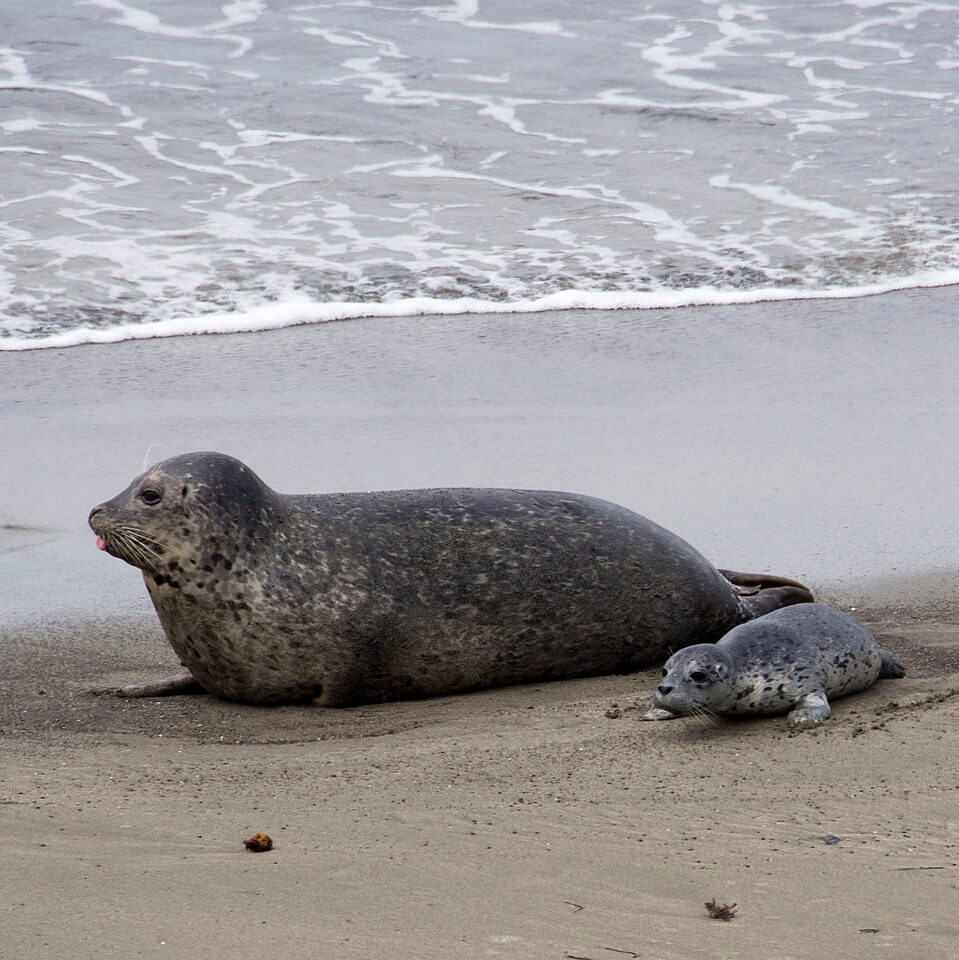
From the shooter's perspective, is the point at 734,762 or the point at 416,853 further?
the point at 734,762

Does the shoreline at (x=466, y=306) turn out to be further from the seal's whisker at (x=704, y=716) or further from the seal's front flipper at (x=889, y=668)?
the seal's whisker at (x=704, y=716)

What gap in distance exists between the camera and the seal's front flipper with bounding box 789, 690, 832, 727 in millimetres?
3712

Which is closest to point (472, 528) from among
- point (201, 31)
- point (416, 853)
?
point (416, 853)

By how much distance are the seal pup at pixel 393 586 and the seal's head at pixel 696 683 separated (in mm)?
881

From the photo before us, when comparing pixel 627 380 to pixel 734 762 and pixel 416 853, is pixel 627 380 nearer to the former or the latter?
pixel 734 762

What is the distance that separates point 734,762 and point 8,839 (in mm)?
1618

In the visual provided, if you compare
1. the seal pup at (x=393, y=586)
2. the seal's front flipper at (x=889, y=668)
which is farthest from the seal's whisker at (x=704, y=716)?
the seal pup at (x=393, y=586)

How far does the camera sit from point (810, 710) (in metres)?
3.76

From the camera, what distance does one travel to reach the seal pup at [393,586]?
443 centimetres

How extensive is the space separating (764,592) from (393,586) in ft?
4.40

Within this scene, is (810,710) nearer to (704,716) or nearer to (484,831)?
(704,716)

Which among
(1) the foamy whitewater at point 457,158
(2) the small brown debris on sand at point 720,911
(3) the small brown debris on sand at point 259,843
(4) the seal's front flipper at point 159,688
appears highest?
(1) the foamy whitewater at point 457,158

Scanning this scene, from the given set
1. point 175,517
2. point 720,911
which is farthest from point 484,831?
point 175,517

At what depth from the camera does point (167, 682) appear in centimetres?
452
